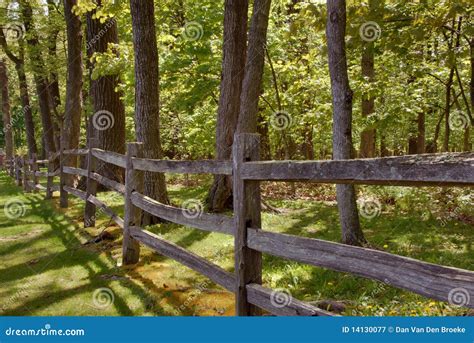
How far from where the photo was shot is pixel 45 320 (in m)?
3.99

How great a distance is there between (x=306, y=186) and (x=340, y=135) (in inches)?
371

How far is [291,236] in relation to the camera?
351cm

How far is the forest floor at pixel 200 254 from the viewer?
16.6 ft

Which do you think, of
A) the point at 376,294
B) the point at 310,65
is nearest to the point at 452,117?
the point at 310,65

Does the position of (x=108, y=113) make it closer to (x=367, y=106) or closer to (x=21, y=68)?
(x=367, y=106)

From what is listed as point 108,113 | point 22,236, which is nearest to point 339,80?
point 22,236

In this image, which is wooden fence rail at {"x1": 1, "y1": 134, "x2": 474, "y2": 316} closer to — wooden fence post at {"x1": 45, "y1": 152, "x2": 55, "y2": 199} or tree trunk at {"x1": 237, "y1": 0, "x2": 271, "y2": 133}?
tree trunk at {"x1": 237, "y1": 0, "x2": 271, "y2": 133}

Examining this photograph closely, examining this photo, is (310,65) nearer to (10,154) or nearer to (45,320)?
(45,320)

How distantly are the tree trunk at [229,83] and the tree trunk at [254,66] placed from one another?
0.56 meters

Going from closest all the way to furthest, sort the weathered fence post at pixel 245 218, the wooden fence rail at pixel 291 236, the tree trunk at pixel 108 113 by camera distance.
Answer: the wooden fence rail at pixel 291 236 → the weathered fence post at pixel 245 218 → the tree trunk at pixel 108 113

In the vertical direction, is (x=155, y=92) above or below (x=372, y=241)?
above

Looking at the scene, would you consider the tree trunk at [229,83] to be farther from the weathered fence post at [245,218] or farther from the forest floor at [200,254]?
the weathered fence post at [245,218]

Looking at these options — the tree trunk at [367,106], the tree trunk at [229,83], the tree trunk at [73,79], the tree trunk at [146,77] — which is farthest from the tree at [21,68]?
the tree trunk at [367,106]

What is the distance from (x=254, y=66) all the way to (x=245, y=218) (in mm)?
5924
